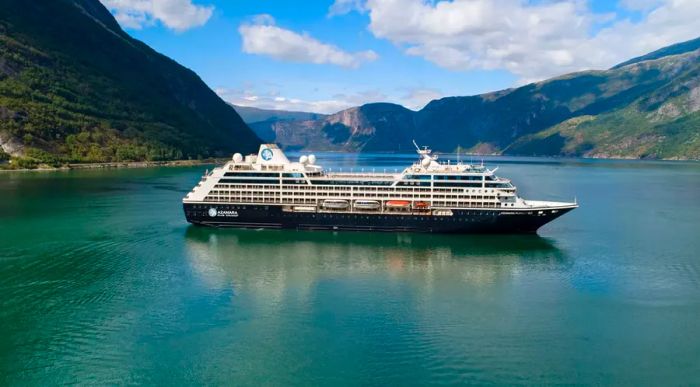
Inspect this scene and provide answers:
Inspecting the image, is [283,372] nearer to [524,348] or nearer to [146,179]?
[524,348]

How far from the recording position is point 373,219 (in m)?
51.6

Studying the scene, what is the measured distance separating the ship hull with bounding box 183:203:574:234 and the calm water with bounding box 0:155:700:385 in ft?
4.13

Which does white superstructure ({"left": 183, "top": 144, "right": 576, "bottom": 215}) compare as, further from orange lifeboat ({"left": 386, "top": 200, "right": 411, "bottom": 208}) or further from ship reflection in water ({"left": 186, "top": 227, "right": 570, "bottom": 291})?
ship reflection in water ({"left": 186, "top": 227, "right": 570, "bottom": 291})

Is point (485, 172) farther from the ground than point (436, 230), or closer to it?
farther from the ground

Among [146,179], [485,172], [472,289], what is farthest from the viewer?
[146,179]

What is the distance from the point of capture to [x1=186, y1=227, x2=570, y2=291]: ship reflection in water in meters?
37.5

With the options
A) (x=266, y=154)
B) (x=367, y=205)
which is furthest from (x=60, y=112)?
(x=367, y=205)

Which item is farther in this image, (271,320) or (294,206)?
(294,206)

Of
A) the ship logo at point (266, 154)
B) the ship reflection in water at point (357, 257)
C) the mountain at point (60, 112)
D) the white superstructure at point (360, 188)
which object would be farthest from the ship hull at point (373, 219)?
the mountain at point (60, 112)

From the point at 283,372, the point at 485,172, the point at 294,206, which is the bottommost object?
the point at 283,372

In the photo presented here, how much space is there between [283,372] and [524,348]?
12.0 metres

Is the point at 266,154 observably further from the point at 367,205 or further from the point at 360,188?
→ the point at 367,205

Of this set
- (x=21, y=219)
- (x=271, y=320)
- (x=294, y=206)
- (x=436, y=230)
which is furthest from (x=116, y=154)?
(x=271, y=320)

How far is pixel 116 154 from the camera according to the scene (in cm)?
15675
